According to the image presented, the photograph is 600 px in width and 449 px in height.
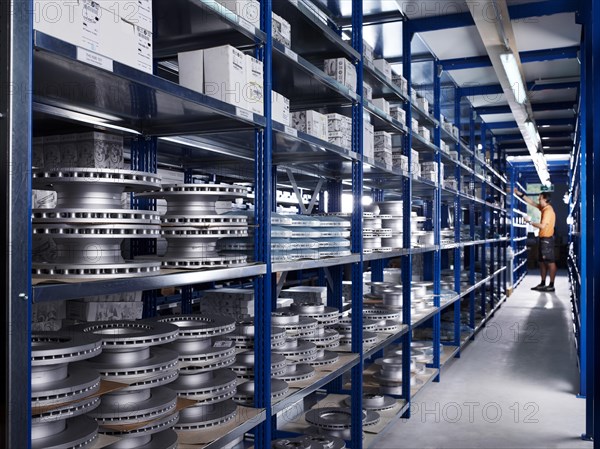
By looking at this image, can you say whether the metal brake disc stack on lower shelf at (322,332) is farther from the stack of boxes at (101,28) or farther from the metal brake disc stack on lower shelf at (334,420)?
the stack of boxes at (101,28)

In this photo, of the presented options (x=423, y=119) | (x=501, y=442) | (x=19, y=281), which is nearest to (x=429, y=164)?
(x=423, y=119)

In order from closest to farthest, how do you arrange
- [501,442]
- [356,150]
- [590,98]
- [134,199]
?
[134,199]
[356,150]
[501,442]
[590,98]

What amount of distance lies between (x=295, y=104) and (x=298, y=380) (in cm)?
179

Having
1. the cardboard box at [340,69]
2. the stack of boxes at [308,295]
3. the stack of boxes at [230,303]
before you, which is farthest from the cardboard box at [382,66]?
the stack of boxes at [230,303]

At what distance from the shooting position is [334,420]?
3998mm

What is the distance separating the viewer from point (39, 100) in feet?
6.86

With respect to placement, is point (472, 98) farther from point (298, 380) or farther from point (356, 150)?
point (298, 380)

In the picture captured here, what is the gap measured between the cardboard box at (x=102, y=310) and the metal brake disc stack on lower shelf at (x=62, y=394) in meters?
0.89

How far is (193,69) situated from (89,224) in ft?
2.74

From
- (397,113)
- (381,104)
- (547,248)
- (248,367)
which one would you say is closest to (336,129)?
(381,104)

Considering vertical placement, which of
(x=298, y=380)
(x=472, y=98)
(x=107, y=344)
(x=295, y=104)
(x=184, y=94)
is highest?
(x=472, y=98)

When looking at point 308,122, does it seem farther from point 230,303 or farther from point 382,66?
point 382,66

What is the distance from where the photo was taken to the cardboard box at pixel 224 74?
2.21 metres

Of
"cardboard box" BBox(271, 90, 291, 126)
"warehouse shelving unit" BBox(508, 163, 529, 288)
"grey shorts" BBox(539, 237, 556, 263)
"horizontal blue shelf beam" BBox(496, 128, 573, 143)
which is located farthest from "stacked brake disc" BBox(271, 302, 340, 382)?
"warehouse shelving unit" BBox(508, 163, 529, 288)
